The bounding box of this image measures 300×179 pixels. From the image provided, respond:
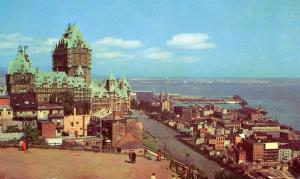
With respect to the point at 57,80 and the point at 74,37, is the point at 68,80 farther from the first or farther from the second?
the point at 74,37

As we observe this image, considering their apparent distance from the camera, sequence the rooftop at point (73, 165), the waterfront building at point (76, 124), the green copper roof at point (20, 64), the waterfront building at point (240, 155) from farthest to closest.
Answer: the waterfront building at point (240, 155) → the green copper roof at point (20, 64) → the waterfront building at point (76, 124) → the rooftop at point (73, 165)

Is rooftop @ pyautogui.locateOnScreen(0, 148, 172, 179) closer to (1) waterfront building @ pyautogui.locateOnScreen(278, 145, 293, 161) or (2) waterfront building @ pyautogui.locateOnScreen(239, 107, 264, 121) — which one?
(1) waterfront building @ pyautogui.locateOnScreen(278, 145, 293, 161)

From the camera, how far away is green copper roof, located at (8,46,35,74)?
30188 mm

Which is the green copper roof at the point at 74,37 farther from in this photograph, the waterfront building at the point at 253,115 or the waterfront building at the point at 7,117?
the waterfront building at the point at 253,115

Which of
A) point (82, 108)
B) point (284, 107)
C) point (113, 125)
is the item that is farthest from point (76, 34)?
point (284, 107)

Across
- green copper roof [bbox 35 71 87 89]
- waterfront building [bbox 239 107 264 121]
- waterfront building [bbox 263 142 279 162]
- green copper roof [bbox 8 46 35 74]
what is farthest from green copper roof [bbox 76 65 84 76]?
waterfront building [bbox 239 107 264 121]

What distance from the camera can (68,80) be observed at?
32250 millimetres

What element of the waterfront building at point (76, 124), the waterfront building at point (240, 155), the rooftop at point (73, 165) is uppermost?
the rooftop at point (73, 165)

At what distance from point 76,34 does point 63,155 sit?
2427cm

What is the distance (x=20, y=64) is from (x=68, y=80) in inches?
136

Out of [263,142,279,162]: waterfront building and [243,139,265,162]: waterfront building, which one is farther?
[263,142,279,162]: waterfront building

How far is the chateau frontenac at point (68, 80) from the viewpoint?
30.2 metres

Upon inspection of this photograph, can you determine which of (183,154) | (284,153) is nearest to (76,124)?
(183,154)

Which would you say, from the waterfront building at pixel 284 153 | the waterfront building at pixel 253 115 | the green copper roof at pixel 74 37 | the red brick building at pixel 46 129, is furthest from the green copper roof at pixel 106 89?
Answer: the waterfront building at pixel 253 115
